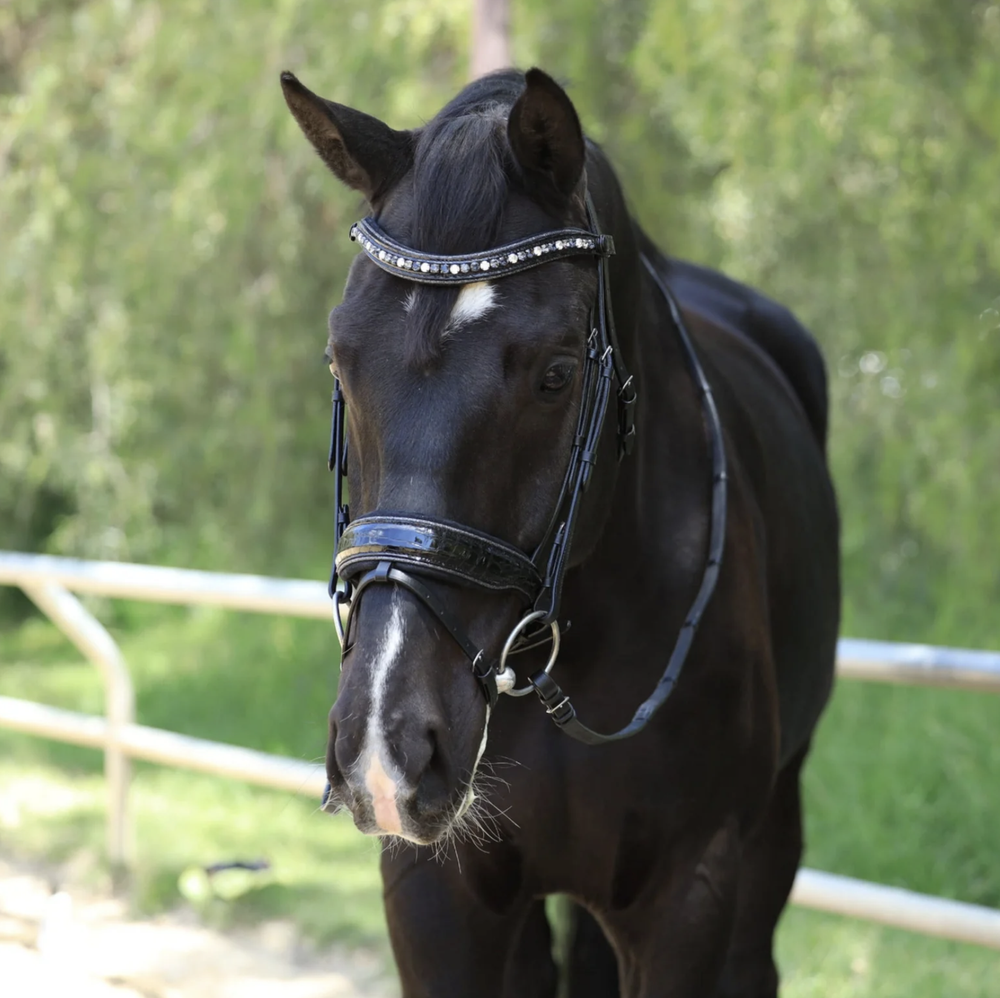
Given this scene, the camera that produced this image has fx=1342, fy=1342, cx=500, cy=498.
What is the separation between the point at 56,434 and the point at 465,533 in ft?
22.6

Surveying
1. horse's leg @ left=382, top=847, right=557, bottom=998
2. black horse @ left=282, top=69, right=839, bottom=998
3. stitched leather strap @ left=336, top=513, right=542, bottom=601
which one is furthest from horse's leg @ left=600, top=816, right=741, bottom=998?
stitched leather strap @ left=336, top=513, right=542, bottom=601

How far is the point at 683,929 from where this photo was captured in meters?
2.16

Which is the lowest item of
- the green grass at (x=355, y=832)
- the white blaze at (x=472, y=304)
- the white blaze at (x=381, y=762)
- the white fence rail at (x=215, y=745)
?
the green grass at (x=355, y=832)

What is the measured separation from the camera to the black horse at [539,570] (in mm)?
1679

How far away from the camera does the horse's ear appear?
181cm

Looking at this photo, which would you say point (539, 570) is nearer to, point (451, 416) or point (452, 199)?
point (451, 416)

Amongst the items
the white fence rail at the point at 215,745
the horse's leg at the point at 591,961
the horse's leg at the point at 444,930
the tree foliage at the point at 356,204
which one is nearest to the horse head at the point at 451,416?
the horse's leg at the point at 444,930

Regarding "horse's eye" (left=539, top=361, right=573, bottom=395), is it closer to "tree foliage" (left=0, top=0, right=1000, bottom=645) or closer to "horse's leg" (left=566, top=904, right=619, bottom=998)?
"horse's leg" (left=566, top=904, right=619, bottom=998)

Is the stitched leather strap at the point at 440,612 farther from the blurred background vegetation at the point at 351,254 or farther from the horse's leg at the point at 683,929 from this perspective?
the blurred background vegetation at the point at 351,254

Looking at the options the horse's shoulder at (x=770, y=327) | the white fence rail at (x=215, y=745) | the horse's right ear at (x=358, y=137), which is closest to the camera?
the horse's right ear at (x=358, y=137)

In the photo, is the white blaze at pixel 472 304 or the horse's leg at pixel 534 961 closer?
the white blaze at pixel 472 304

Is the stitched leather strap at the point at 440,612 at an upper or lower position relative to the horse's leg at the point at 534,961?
upper

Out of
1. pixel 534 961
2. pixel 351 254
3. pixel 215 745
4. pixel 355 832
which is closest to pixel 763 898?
pixel 534 961

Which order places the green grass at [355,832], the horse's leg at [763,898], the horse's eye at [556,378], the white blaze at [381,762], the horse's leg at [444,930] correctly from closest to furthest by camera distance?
the white blaze at [381,762] → the horse's eye at [556,378] → the horse's leg at [444,930] → the horse's leg at [763,898] → the green grass at [355,832]
